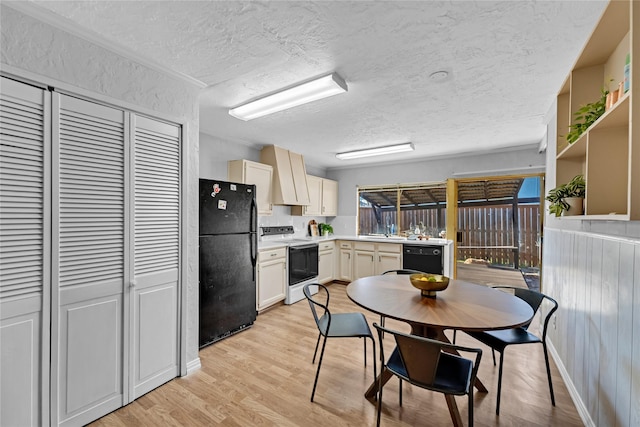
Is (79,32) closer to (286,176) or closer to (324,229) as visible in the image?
(286,176)

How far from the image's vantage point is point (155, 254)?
2.03m

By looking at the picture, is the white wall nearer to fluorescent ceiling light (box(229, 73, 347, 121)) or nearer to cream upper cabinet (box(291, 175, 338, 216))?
fluorescent ceiling light (box(229, 73, 347, 121))

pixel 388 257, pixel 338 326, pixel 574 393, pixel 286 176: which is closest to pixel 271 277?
pixel 286 176

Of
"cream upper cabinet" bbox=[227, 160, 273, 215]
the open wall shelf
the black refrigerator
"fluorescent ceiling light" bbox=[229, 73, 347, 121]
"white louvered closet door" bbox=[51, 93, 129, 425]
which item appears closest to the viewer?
the open wall shelf

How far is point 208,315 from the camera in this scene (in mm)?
2672

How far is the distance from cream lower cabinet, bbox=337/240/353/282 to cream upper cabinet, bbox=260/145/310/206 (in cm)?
116

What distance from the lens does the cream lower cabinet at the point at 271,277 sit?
11.5ft

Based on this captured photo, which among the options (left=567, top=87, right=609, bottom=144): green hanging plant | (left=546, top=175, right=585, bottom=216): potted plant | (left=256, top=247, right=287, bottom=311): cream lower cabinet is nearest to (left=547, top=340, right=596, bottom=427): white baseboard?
(left=546, top=175, right=585, bottom=216): potted plant

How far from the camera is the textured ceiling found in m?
1.43

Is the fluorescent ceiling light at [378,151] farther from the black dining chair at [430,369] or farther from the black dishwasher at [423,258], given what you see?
the black dining chair at [430,369]

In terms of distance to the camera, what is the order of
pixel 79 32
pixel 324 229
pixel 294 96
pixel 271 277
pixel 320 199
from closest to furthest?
pixel 79 32 < pixel 294 96 < pixel 271 277 < pixel 320 199 < pixel 324 229

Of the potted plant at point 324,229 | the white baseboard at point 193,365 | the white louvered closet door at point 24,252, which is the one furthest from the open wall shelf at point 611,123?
the potted plant at point 324,229

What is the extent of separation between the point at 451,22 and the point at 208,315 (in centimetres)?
307

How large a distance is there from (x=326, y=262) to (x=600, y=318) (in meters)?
3.77
